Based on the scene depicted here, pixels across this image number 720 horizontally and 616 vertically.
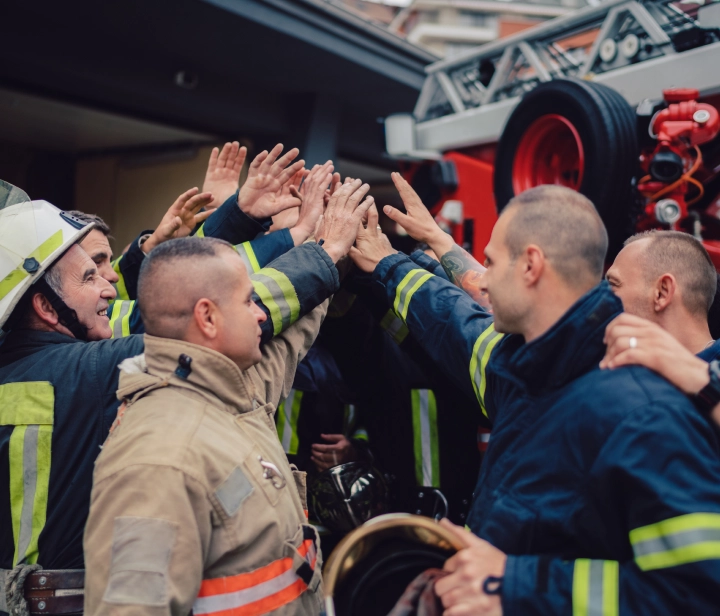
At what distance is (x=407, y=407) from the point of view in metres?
2.64

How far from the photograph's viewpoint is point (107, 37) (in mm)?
5867

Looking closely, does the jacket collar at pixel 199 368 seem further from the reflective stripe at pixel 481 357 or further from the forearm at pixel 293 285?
the reflective stripe at pixel 481 357

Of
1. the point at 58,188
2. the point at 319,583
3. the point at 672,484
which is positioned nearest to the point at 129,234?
the point at 58,188

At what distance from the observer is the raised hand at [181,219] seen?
264 centimetres

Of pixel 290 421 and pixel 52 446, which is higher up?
pixel 52 446

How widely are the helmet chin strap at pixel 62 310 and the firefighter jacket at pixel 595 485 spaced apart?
47.1 inches

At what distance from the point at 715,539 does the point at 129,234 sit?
8.82 meters

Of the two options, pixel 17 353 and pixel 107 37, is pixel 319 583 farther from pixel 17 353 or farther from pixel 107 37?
pixel 107 37

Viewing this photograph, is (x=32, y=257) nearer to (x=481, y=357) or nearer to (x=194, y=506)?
(x=194, y=506)

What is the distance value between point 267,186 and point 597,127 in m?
2.06

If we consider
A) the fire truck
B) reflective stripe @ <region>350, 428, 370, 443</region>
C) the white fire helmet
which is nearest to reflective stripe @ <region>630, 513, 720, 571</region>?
the white fire helmet

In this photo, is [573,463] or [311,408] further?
[311,408]

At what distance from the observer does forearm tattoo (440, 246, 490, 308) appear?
7.43ft

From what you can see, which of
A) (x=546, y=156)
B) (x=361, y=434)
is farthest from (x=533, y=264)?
(x=546, y=156)
